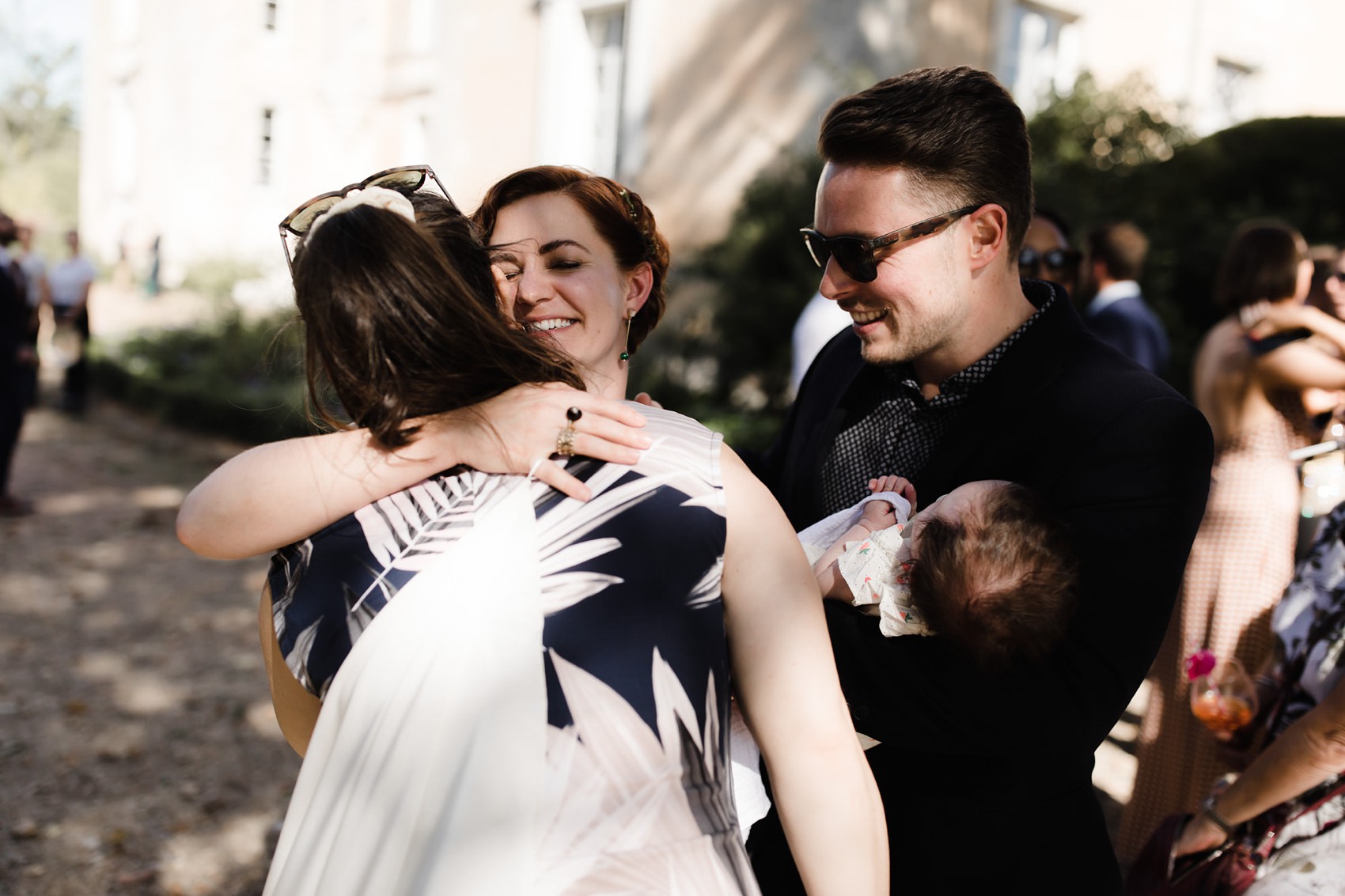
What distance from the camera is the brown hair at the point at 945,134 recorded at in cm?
199

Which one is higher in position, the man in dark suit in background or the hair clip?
the hair clip

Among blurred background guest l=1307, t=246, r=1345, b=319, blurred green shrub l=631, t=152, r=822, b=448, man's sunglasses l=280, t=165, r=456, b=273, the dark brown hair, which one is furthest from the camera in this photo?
blurred green shrub l=631, t=152, r=822, b=448

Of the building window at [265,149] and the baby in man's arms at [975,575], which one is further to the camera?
the building window at [265,149]

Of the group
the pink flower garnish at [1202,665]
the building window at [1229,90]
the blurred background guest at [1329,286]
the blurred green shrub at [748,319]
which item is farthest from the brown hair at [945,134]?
the building window at [1229,90]

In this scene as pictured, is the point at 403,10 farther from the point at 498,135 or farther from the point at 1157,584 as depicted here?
the point at 1157,584

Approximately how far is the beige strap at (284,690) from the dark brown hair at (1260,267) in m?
4.21

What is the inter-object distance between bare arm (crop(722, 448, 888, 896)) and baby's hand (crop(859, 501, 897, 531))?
451 mm

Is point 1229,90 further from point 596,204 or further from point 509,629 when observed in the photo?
point 509,629

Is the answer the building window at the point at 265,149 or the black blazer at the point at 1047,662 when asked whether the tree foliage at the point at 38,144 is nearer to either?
the building window at the point at 265,149

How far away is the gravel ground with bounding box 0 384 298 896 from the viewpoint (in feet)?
13.6

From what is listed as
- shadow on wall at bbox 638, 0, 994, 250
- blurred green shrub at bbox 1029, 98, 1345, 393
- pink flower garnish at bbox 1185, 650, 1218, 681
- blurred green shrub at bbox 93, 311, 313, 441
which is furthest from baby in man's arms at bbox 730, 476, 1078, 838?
shadow on wall at bbox 638, 0, 994, 250

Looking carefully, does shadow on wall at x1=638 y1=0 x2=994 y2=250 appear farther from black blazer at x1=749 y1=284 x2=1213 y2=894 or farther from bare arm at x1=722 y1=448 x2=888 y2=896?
bare arm at x1=722 y1=448 x2=888 y2=896

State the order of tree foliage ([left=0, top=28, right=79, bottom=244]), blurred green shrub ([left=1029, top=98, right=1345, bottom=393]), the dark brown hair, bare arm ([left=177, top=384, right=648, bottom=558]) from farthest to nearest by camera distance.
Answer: tree foliage ([left=0, top=28, right=79, bottom=244]) < blurred green shrub ([left=1029, top=98, right=1345, bottom=393]) < the dark brown hair < bare arm ([left=177, top=384, right=648, bottom=558])

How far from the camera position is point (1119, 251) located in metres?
5.51
